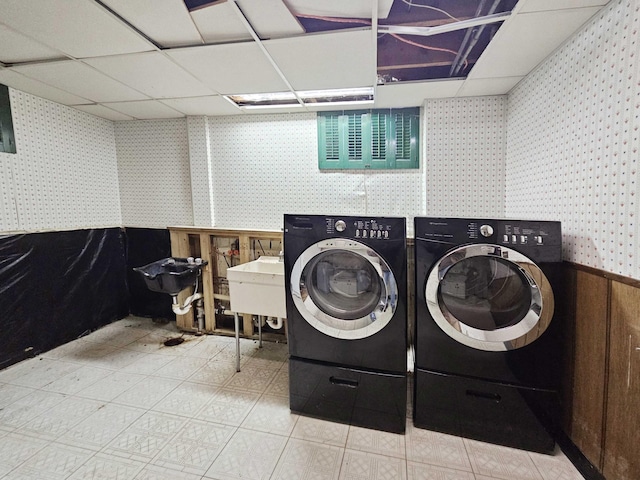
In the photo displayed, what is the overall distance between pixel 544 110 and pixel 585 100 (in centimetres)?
40

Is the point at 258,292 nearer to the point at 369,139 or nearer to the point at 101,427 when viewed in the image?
the point at 101,427

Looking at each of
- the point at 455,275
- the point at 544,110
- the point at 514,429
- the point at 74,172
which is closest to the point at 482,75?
the point at 544,110

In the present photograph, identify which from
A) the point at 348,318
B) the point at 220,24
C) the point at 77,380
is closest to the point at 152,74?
the point at 220,24

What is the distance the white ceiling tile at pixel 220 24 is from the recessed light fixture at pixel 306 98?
816 mm

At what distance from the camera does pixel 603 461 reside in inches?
50.1

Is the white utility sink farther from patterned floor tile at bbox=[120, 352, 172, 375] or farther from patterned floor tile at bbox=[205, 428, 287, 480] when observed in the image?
patterned floor tile at bbox=[120, 352, 172, 375]

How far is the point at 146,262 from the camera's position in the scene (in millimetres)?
3238

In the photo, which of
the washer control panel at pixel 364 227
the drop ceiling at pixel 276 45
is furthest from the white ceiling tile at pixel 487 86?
A: the washer control panel at pixel 364 227

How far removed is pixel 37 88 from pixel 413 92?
301 centimetres

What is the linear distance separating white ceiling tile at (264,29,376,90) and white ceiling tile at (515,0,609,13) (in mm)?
697

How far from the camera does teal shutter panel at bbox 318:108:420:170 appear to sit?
8.55 feet

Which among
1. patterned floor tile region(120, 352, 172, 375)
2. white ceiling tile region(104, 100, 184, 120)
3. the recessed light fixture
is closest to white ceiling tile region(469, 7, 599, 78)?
the recessed light fixture

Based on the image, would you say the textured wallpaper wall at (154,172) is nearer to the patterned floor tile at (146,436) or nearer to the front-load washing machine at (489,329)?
the patterned floor tile at (146,436)

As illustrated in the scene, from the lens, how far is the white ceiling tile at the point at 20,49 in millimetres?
1567
